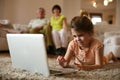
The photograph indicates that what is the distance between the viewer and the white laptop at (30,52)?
147 cm

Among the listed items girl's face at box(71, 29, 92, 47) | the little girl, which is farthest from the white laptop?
girl's face at box(71, 29, 92, 47)

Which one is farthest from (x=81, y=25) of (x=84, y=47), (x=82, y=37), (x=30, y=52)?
(x=30, y=52)

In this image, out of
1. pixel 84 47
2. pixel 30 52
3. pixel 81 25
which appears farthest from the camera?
pixel 84 47

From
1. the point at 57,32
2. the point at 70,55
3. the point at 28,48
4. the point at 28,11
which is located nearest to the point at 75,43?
the point at 70,55

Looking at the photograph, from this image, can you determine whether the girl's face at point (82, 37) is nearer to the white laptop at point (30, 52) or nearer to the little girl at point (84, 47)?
the little girl at point (84, 47)

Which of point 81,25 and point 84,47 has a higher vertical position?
point 81,25

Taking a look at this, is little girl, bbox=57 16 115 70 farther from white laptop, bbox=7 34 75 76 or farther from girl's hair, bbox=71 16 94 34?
white laptop, bbox=7 34 75 76

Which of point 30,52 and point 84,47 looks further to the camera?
point 84,47

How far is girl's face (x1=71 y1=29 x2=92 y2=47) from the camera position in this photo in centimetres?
171

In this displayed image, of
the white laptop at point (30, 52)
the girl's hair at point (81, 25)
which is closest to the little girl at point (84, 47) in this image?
the girl's hair at point (81, 25)

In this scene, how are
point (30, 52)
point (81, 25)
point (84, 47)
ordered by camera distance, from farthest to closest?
1. point (84, 47)
2. point (81, 25)
3. point (30, 52)

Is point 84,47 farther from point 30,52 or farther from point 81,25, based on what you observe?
point 30,52

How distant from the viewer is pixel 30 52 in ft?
5.23

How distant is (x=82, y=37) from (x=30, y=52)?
1.33 feet
